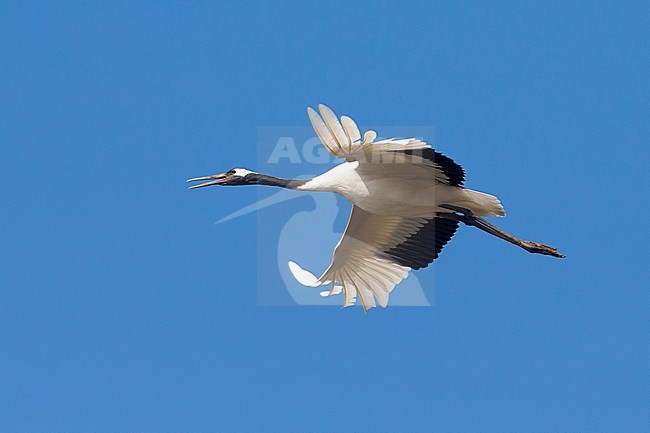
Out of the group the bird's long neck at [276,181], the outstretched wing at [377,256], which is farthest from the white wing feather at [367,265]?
the bird's long neck at [276,181]

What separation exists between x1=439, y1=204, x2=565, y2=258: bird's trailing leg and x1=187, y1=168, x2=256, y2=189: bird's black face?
2555 mm

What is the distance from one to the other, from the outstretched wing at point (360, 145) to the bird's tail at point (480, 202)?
1035 mm

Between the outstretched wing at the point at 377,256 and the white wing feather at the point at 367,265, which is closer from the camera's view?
the outstretched wing at the point at 377,256

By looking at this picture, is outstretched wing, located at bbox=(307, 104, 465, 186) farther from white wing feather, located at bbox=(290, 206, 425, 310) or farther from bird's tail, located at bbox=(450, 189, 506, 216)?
white wing feather, located at bbox=(290, 206, 425, 310)

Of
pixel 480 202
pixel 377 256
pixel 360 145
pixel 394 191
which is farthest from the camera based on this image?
pixel 377 256

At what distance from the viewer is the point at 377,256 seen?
1694 centimetres

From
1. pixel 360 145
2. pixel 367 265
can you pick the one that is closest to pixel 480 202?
pixel 367 265

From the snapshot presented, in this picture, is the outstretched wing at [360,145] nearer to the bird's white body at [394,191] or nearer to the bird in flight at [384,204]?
the bird in flight at [384,204]

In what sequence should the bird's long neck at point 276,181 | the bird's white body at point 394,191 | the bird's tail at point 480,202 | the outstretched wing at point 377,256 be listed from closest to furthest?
1. the bird's white body at point 394,191
2. the bird's tail at point 480,202
3. the bird's long neck at point 276,181
4. the outstretched wing at point 377,256

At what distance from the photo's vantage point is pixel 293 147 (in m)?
15.8

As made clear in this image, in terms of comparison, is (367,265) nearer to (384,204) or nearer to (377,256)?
(377,256)

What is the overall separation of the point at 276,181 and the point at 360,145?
2569 millimetres

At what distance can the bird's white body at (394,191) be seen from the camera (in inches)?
591

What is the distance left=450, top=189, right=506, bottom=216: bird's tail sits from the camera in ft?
50.8
